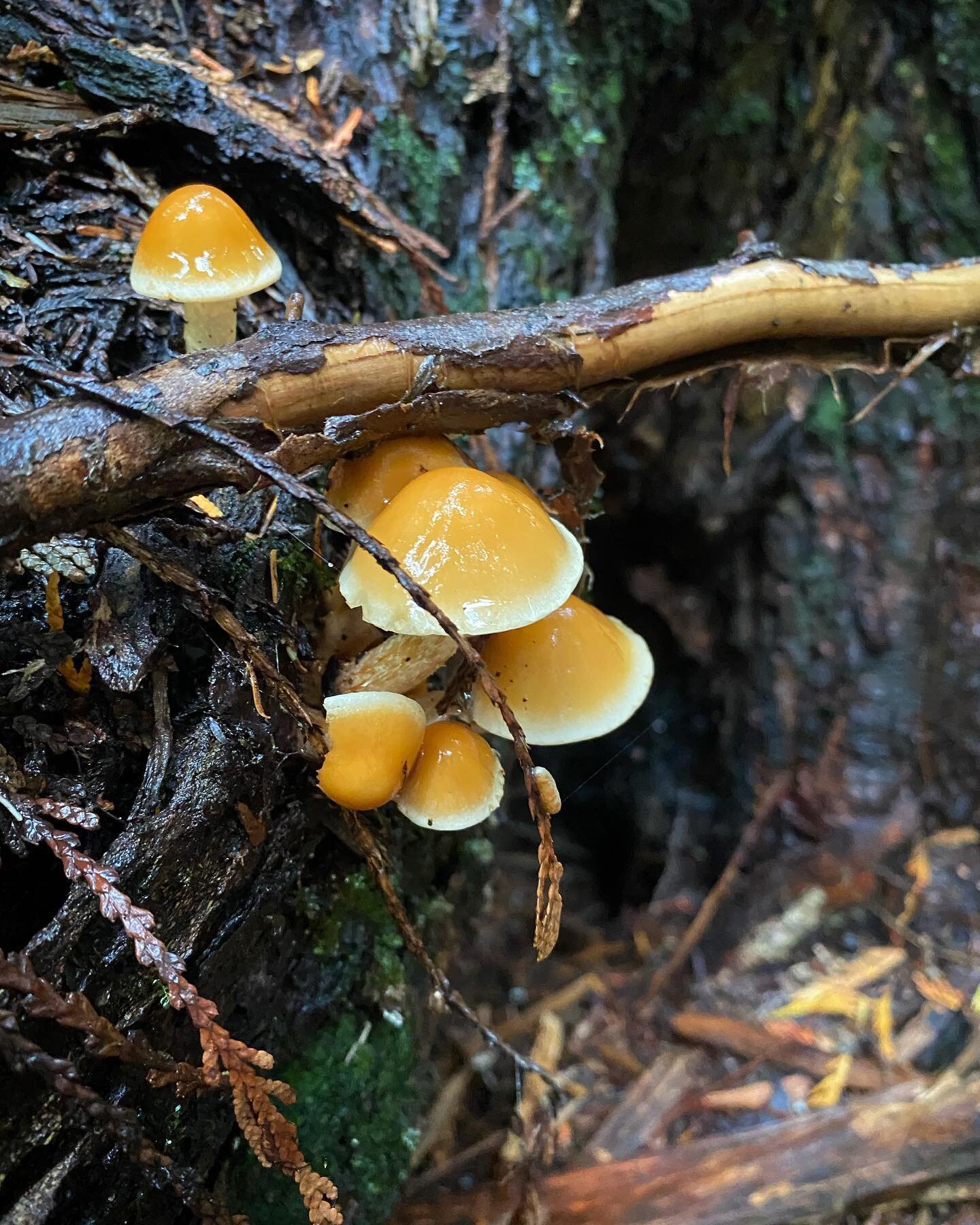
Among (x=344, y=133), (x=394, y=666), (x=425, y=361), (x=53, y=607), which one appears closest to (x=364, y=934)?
(x=394, y=666)

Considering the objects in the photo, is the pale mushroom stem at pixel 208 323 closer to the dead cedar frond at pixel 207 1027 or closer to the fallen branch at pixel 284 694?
the fallen branch at pixel 284 694

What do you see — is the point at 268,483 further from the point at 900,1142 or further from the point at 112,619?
the point at 900,1142

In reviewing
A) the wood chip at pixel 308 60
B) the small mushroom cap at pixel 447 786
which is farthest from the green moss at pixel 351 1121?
the wood chip at pixel 308 60

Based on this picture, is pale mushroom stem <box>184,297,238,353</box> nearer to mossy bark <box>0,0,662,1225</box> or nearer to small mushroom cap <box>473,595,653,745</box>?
mossy bark <box>0,0,662,1225</box>

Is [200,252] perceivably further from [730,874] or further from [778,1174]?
[730,874]

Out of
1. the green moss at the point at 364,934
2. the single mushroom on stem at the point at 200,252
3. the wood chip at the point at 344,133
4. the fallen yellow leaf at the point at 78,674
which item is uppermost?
the wood chip at the point at 344,133

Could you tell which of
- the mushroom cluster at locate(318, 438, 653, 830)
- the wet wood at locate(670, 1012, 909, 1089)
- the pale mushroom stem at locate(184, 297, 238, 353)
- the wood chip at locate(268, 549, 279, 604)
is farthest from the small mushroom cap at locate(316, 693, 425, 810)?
the wet wood at locate(670, 1012, 909, 1089)

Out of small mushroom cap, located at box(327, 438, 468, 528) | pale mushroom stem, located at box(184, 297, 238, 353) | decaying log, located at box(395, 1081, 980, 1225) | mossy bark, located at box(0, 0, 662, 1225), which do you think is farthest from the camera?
decaying log, located at box(395, 1081, 980, 1225)
